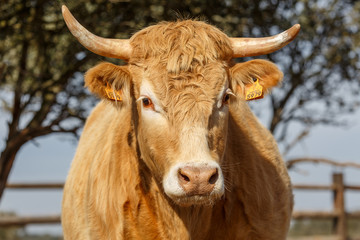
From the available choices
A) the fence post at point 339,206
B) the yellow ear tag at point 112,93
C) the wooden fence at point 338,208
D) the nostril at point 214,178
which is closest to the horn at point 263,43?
the yellow ear tag at point 112,93

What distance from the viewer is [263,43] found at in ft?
13.6

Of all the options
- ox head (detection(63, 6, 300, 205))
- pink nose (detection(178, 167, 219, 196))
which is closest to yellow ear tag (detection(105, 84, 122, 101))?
ox head (detection(63, 6, 300, 205))

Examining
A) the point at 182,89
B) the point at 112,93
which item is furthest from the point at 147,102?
the point at 112,93

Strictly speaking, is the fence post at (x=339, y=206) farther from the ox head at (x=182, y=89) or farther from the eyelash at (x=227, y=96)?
the eyelash at (x=227, y=96)

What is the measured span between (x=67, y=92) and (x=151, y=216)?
4856 mm

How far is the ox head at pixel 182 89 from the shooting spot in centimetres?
343

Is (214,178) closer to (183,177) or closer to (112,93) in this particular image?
(183,177)

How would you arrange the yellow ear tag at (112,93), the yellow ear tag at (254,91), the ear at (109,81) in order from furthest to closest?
the yellow ear tag at (254,91), the yellow ear tag at (112,93), the ear at (109,81)

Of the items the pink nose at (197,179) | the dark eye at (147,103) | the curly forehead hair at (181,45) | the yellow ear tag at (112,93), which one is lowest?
the pink nose at (197,179)

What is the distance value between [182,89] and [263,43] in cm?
79

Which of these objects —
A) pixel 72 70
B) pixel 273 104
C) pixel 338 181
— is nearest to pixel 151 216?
pixel 72 70

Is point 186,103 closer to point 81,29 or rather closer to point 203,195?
point 203,195

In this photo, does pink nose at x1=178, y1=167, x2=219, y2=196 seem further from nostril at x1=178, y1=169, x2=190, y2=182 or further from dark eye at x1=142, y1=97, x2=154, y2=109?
dark eye at x1=142, y1=97, x2=154, y2=109

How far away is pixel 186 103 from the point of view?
145 inches
